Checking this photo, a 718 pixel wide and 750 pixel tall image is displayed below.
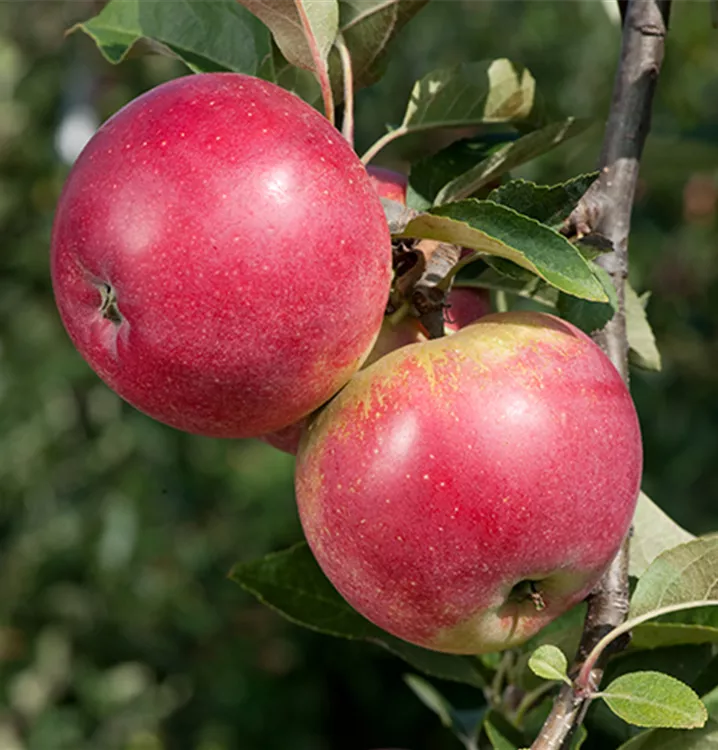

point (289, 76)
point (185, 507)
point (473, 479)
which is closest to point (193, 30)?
point (289, 76)

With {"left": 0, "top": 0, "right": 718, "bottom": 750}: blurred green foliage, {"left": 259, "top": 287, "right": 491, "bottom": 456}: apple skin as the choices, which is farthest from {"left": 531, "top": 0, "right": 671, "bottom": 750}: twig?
{"left": 0, "top": 0, "right": 718, "bottom": 750}: blurred green foliage

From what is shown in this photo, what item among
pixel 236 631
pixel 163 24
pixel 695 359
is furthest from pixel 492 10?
pixel 163 24

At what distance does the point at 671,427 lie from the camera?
2627mm

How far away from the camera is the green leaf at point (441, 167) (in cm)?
94

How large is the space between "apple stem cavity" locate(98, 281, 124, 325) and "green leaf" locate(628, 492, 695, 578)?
0.49 m

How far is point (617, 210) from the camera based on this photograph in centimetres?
94

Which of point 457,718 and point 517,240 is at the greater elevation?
point 517,240

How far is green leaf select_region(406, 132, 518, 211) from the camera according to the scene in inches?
37.2

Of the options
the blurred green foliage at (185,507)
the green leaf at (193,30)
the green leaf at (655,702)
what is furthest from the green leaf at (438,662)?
the blurred green foliage at (185,507)

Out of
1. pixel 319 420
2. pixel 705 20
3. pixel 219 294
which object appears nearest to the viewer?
pixel 219 294

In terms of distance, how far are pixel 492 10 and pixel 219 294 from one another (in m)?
3.05

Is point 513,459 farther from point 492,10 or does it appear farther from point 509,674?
point 492,10

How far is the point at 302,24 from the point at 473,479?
0.38 m

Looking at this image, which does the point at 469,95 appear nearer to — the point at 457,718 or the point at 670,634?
the point at 670,634
